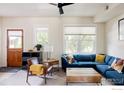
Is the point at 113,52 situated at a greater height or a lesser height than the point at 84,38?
lesser

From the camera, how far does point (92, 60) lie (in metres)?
7.88

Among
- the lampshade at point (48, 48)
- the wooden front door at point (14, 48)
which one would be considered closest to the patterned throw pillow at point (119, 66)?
the lampshade at point (48, 48)

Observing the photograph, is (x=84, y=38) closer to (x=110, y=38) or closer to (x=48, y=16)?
(x=110, y=38)

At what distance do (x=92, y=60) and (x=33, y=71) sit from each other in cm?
328

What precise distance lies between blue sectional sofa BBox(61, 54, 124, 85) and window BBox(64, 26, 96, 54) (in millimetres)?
581

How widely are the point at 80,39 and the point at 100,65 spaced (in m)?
2.18

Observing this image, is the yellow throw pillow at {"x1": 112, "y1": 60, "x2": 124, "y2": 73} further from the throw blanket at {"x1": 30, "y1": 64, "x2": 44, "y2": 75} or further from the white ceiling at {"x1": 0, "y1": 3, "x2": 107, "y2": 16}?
the throw blanket at {"x1": 30, "y1": 64, "x2": 44, "y2": 75}

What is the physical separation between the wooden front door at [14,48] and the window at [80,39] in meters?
2.11

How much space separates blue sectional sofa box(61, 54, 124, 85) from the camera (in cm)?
452

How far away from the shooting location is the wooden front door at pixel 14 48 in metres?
8.62

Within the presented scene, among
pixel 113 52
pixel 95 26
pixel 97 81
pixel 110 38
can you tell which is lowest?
pixel 97 81
